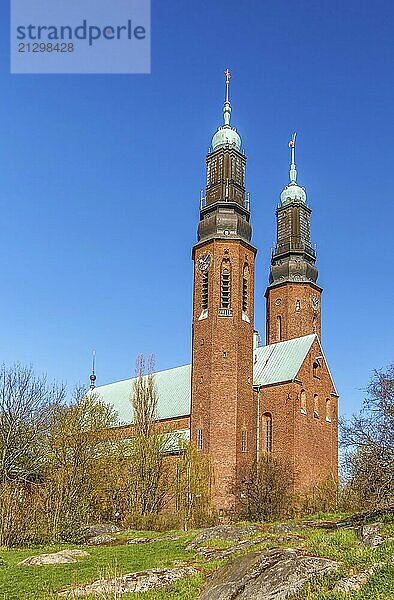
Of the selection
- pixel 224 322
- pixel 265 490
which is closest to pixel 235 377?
pixel 224 322

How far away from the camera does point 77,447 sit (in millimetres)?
40625

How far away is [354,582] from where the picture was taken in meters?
11.6

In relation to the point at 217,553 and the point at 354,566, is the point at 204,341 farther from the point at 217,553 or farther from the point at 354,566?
the point at 354,566

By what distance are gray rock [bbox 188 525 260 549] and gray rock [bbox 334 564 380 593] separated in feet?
39.6

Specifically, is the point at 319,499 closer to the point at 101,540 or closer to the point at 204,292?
the point at 204,292

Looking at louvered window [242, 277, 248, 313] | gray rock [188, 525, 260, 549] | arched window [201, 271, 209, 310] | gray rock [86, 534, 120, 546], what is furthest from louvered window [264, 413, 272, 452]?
gray rock [188, 525, 260, 549]

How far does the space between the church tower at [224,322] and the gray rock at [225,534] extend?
693 inches

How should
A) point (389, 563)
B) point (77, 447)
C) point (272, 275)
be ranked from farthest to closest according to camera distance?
point (272, 275), point (77, 447), point (389, 563)

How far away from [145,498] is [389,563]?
113 feet

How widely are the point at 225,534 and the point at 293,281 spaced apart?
1513 inches

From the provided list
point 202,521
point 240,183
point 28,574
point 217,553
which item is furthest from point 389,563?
point 240,183

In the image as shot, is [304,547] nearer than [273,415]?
Yes

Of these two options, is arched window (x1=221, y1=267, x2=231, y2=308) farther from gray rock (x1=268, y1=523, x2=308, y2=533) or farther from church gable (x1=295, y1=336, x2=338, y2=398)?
gray rock (x1=268, y1=523, x2=308, y2=533)

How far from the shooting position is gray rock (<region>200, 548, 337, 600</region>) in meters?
12.3
